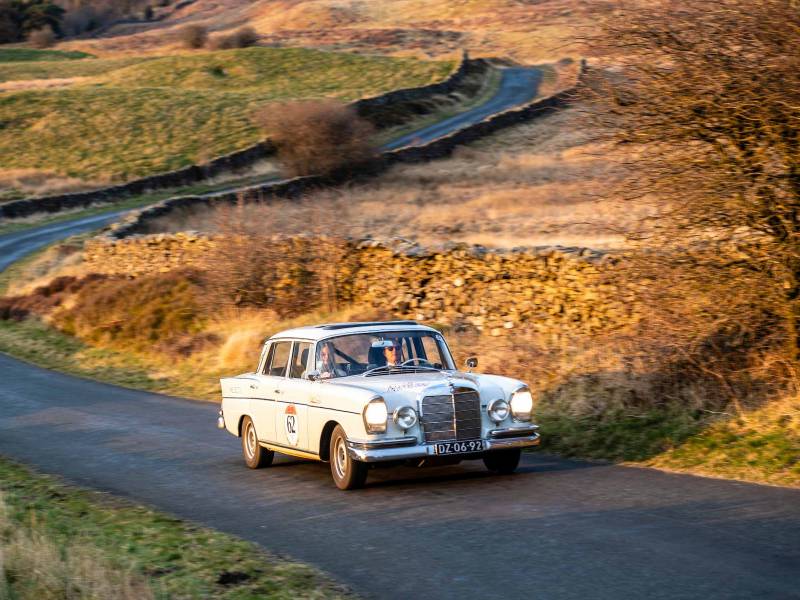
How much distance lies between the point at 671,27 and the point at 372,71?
233ft

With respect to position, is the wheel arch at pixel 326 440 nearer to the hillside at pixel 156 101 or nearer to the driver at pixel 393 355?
the driver at pixel 393 355

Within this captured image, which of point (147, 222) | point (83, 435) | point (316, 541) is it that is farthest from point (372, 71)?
point (316, 541)

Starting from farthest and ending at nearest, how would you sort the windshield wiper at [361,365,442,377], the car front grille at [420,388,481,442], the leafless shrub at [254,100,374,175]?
1. the leafless shrub at [254,100,374,175]
2. the windshield wiper at [361,365,442,377]
3. the car front grille at [420,388,481,442]

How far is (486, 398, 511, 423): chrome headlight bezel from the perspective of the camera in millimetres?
11070

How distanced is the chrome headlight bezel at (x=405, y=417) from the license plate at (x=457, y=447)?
32 cm

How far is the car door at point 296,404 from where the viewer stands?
38.4 feet

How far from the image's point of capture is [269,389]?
41.3 ft

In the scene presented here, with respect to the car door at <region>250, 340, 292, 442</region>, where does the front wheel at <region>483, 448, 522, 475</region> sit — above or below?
below

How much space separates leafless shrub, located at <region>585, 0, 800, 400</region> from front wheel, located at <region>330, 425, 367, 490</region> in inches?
179

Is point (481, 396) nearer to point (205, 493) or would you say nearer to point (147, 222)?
point (205, 493)

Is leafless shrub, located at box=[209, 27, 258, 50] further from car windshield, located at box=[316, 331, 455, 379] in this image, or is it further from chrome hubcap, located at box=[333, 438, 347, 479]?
chrome hubcap, located at box=[333, 438, 347, 479]

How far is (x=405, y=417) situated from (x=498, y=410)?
1041 mm

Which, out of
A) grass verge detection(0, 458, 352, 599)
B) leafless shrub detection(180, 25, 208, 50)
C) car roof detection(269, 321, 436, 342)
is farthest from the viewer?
leafless shrub detection(180, 25, 208, 50)

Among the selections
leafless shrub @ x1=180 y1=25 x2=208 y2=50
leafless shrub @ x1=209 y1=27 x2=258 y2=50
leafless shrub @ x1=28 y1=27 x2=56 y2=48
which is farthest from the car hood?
leafless shrub @ x1=28 y1=27 x2=56 y2=48
